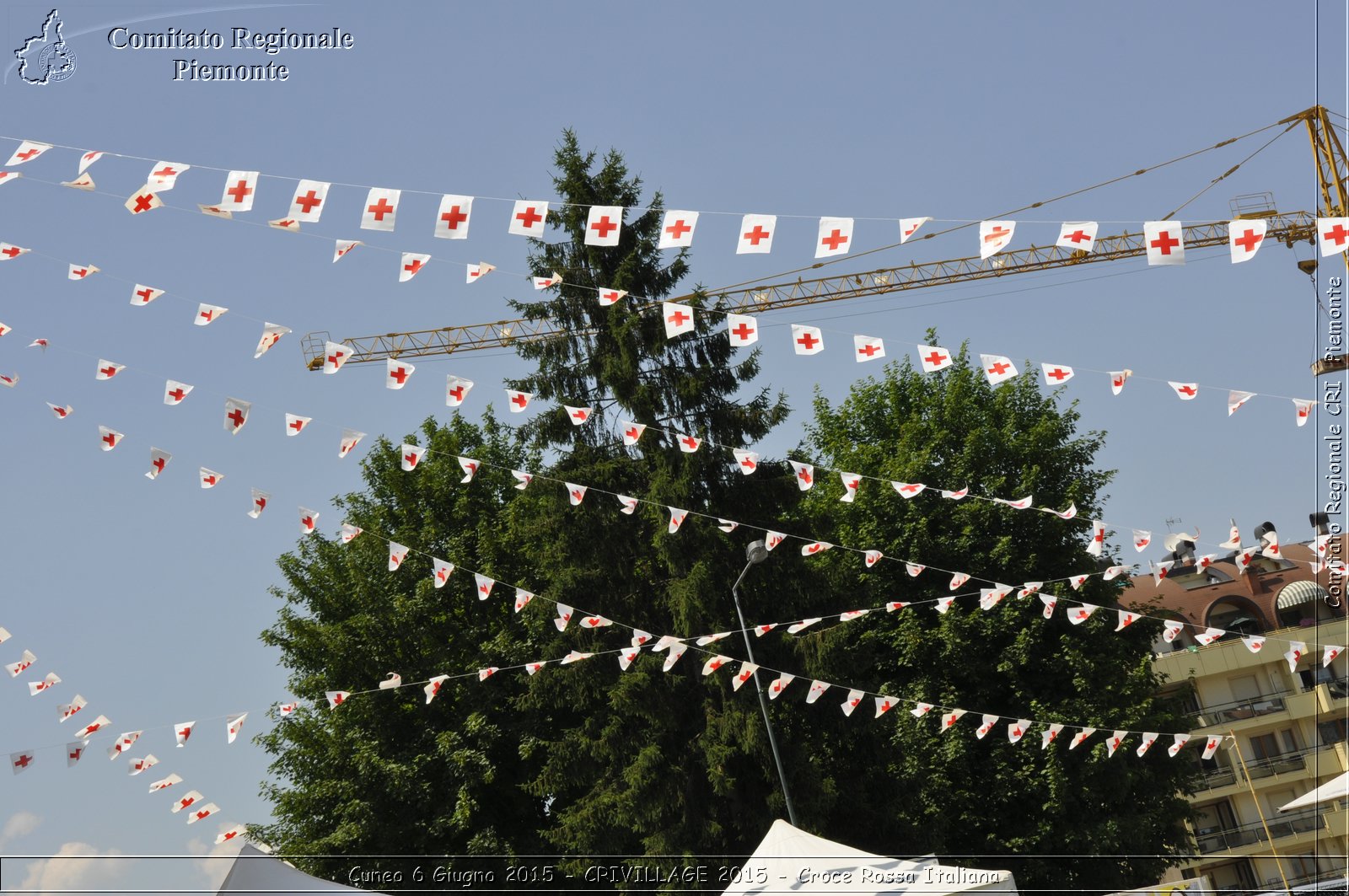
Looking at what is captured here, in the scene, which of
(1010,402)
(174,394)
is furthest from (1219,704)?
(174,394)

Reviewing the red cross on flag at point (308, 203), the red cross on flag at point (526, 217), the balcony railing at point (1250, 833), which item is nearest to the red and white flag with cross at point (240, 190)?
the red cross on flag at point (308, 203)

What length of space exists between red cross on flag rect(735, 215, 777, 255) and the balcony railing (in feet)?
132

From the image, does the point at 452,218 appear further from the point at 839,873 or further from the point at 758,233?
the point at 839,873

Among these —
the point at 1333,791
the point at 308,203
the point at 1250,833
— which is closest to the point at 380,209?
the point at 308,203

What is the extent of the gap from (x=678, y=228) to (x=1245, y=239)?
5.15 metres

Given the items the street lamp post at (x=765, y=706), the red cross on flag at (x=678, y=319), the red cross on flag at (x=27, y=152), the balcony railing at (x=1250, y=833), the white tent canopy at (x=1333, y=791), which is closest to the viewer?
the red cross on flag at (x=27, y=152)

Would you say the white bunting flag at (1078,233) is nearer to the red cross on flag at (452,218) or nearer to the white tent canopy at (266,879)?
the red cross on flag at (452,218)

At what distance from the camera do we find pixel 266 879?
13.1 meters

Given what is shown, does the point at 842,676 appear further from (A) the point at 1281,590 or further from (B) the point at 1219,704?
(A) the point at 1281,590

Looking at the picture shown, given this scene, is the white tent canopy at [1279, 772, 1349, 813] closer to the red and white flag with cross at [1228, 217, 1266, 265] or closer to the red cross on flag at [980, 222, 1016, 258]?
the red and white flag with cross at [1228, 217, 1266, 265]

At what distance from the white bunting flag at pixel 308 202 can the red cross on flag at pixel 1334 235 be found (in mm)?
8912

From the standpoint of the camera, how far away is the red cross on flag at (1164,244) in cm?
1045

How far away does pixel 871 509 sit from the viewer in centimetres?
2603

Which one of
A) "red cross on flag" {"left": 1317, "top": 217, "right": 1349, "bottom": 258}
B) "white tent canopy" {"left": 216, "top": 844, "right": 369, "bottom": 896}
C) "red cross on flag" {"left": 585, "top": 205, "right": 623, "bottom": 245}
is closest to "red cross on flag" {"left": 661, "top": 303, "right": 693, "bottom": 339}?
"red cross on flag" {"left": 585, "top": 205, "right": 623, "bottom": 245}
